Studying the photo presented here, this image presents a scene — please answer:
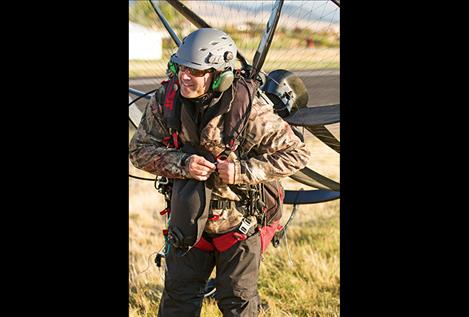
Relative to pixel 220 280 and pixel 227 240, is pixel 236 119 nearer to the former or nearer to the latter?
pixel 227 240

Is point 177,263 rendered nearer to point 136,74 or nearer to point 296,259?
point 136,74

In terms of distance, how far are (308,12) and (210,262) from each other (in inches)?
74.7

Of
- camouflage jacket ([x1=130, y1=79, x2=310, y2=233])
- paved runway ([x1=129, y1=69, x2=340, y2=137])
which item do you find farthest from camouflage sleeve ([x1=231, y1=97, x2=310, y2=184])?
paved runway ([x1=129, y1=69, x2=340, y2=137])

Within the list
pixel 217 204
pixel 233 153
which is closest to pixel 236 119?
pixel 233 153

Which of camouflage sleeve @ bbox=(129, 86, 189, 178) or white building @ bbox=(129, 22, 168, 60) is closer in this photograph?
camouflage sleeve @ bbox=(129, 86, 189, 178)

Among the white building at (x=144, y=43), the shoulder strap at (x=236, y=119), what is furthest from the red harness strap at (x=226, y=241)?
the white building at (x=144, y=43)

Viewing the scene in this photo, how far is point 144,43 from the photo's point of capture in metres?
5.73

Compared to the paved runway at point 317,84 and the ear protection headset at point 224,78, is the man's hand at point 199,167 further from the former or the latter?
the paved runway at point 317,84

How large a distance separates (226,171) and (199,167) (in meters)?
0.15

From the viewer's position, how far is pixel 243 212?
4.84 m

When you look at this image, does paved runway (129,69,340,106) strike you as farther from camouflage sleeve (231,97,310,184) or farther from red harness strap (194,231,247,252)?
red harness strap (194,231,247,252)

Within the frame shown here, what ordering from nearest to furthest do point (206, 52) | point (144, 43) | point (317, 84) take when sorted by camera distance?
point (206, 52), point (144, 43), point (317, 84)

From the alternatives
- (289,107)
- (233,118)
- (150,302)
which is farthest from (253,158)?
(150,302)

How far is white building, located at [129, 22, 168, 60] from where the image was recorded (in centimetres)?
562
